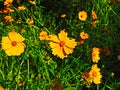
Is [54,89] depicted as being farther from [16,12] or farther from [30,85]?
[16,12]

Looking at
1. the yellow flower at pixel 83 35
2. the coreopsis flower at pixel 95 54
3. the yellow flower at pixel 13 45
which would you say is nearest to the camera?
the yellow flower at pixel 13 45

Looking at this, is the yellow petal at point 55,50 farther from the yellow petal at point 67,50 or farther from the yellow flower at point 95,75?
the yellow flower at point 95,75

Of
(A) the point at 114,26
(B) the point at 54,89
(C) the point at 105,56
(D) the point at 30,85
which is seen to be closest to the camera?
(B) the point at 54,89

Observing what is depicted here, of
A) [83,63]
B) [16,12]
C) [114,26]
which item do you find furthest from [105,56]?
[16,12]

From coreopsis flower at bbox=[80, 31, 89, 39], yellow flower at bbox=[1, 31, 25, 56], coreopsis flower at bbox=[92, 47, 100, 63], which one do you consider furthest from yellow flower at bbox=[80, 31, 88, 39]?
yellow flower at bbox=[1, 31, 25, 56]

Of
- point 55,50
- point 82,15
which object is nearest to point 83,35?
point 82,15

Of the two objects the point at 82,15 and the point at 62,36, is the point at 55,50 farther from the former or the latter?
the point at 82,15

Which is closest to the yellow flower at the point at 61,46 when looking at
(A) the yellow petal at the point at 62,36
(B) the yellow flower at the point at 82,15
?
(A) the yellow petal at the point at 62,36

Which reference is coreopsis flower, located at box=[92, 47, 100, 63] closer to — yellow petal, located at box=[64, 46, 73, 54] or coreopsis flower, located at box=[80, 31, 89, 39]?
coreopsis flower, located at box=[80, 31, 89, 39]

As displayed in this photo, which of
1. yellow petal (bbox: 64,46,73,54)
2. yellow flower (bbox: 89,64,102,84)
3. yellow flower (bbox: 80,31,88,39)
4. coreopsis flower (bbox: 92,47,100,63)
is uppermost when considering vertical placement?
yellow petal (bbox: 64,46,73,54)
